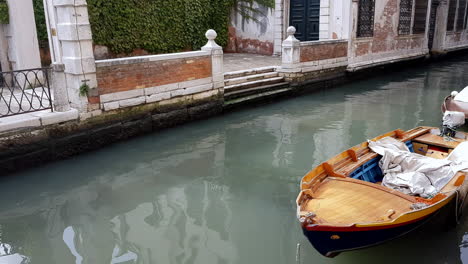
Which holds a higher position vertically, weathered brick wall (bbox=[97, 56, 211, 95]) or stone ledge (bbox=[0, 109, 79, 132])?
weathered brick wall (bbox=[97, 56, 211, 95])

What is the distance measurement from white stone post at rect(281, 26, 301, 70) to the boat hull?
6568 millimetres

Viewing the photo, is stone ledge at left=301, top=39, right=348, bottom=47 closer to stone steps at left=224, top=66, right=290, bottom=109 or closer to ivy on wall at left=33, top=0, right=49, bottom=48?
stone steps at left=224, top=66, right=290, bottom=109

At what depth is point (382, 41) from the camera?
11.8 m

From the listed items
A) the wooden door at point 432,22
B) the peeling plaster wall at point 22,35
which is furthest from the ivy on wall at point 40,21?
the wooden door at point 432,22

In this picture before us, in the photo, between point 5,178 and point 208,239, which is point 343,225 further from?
point 5,178

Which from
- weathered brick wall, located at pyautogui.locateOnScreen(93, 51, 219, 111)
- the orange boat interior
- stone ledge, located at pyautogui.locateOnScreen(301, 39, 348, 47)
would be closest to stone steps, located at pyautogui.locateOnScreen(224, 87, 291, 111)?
weathered brick wall, located at pyautogui.locateOnScreen(93, 51, 219, 111)

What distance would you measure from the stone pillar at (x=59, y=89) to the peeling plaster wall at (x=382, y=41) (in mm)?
7367

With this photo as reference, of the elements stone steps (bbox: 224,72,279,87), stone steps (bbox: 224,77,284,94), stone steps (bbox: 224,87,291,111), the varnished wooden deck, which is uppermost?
stone steps (bbox: 224,72,279,87)

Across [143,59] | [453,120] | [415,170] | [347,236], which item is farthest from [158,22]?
[347,236]

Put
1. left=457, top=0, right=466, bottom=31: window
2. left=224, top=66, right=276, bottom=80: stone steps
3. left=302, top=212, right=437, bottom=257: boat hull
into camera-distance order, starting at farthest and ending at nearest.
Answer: left=457, top=0, right=466, bottom=31: window
left=224, top=66, right=276, bottom=80: stone steps
left=302, top=212, right=437, bottom=257: boat hull

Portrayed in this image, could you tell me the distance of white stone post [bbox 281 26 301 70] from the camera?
902cm

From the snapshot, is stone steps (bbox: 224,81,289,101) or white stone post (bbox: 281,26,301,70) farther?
white stone post (bbox: 281,26,301,70)

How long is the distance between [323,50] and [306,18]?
187 centimetres

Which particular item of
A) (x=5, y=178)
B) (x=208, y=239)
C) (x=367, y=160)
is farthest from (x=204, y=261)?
(x=5, y=178)
